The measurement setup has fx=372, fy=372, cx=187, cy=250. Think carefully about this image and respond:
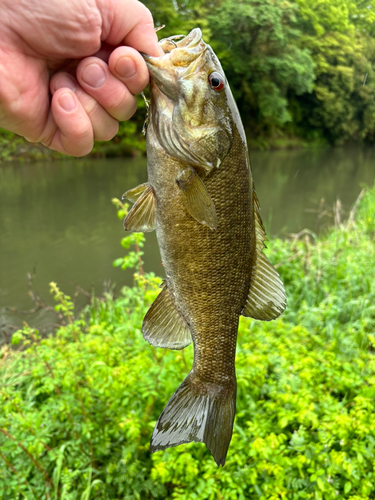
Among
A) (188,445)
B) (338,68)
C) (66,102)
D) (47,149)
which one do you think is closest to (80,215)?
(188,445)

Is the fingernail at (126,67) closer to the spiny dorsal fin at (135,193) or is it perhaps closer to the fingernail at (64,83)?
the fingernail at (64,83)

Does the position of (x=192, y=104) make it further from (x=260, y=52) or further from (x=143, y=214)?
(x=260, y=52)

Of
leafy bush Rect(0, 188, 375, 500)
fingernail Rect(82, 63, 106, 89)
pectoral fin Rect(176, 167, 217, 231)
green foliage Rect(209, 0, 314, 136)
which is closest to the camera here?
pectoral fin Rect(176, 167, 217, 231)

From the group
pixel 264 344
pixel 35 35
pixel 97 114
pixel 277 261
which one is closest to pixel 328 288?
pixel 277 261

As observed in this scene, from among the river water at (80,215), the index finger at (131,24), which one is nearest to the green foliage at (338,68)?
the river water at (80,215)

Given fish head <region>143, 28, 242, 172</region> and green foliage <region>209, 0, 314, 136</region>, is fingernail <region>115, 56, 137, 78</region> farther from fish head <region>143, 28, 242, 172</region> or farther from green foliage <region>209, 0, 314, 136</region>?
green foliage <region>209, 0, 314, 136</region>

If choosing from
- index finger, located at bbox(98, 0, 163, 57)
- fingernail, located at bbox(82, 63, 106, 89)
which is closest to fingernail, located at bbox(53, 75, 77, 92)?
fingernail, located at bbox(82, 63, 106, 89)
